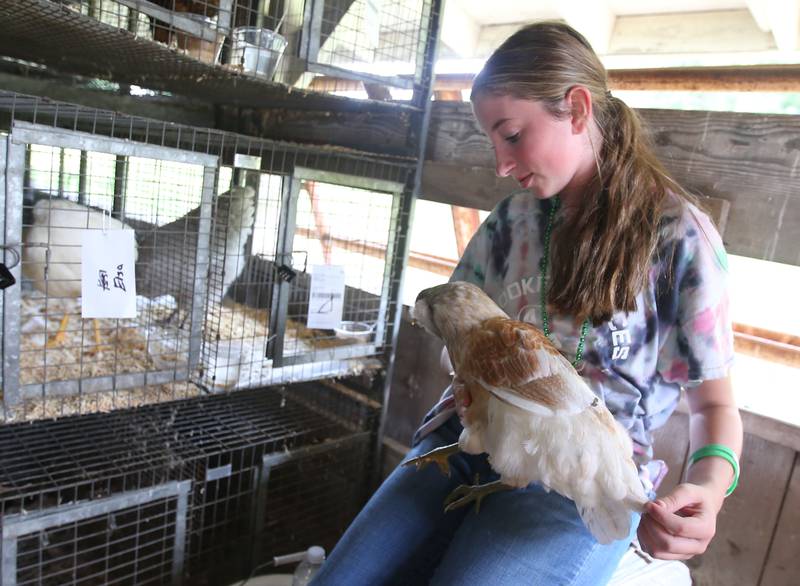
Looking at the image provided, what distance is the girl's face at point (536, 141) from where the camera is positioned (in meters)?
1.12

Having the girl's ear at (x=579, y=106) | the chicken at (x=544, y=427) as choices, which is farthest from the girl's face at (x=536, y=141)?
the chicken at (x=544, y=427)

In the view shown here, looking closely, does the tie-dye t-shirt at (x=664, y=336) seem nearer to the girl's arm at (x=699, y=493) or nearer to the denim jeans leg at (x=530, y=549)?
the girl's arm at (x=699, y=493)

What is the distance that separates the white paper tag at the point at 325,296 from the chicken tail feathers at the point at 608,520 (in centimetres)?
111

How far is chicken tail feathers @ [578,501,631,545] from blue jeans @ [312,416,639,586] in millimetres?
101

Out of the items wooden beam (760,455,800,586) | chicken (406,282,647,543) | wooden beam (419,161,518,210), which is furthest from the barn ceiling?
chicken (406,282,647,543)

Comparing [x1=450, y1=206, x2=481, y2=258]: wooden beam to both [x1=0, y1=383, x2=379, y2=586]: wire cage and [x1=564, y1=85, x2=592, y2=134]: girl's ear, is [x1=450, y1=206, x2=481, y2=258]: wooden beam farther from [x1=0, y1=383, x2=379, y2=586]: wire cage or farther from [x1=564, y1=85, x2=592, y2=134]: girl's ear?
[x1=564, y1=85, x2=592, y2=134]: girl's ear

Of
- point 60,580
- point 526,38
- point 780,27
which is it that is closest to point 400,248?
point 526,38

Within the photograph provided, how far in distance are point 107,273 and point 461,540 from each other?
39.9 inches

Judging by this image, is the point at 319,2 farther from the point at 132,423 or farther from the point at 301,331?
the point at 132,423

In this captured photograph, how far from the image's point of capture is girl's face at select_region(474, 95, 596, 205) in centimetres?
112

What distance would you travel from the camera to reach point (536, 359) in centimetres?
94

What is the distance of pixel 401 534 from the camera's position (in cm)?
118

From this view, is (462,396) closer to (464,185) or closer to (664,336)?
(664,336)

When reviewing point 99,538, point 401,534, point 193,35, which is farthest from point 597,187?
point 99,538
